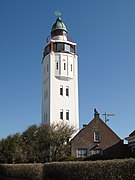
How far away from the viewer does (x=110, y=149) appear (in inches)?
1740

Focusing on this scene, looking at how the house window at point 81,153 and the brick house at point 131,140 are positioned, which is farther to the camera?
the house window at point 81,153

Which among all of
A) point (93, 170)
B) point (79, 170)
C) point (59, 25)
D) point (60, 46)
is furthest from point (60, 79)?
point (93, 170)

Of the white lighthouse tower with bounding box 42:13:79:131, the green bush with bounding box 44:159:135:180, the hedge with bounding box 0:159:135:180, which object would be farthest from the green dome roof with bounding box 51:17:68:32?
the green bush with bounding box 44:159:135:180

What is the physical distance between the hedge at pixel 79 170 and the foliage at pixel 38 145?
20.9ft

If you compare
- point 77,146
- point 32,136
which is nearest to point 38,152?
point 32,136

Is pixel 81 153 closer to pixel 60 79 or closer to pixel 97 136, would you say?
pixel 97 136

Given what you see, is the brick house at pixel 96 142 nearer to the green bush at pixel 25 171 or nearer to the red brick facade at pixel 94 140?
the red brick facade at pixel 94 140

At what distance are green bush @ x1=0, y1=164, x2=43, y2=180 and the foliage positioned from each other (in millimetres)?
6037

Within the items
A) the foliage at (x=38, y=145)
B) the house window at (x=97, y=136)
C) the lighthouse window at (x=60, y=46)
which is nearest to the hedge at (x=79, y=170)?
the foliage at (x=38, y=145)

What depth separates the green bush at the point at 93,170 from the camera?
14898 millimetres

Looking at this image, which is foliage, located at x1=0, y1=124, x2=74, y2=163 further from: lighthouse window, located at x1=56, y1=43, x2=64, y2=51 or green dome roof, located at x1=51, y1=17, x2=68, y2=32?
green dome roof, located at x1=51, y1=17, x2=68, y2=32

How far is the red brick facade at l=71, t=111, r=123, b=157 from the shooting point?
44031 millimetres

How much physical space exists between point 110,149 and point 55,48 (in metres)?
25.7

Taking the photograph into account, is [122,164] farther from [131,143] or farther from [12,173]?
[131,143]
